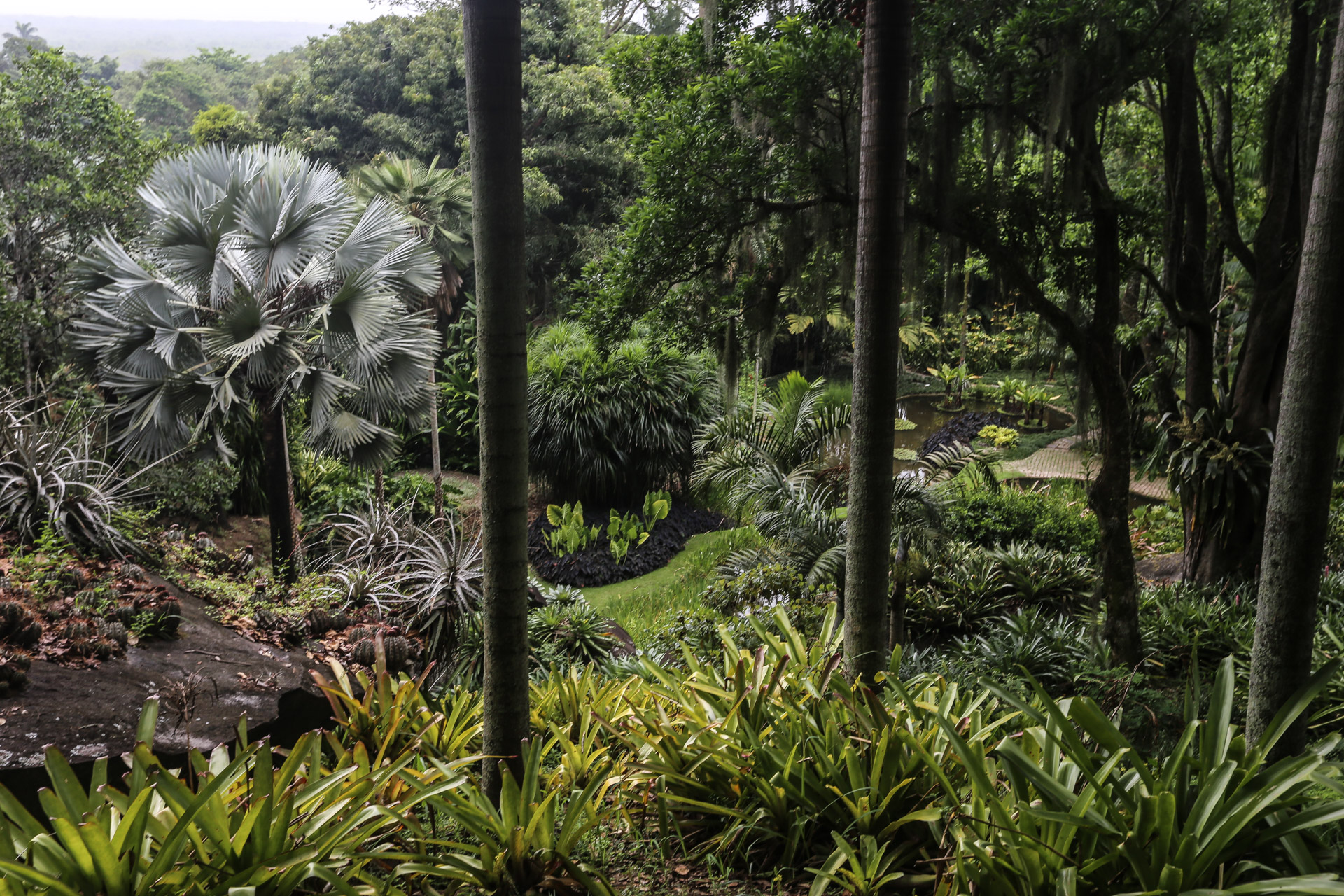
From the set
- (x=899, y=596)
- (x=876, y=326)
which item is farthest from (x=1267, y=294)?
(x=876, y=326)

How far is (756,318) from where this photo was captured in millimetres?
6645

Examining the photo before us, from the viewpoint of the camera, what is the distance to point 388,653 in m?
7.13

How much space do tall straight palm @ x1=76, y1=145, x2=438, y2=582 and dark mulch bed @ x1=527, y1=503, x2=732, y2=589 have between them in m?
3.46

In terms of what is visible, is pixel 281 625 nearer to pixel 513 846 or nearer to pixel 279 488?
pixel 279 488

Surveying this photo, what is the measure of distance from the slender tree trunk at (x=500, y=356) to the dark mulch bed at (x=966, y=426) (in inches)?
613

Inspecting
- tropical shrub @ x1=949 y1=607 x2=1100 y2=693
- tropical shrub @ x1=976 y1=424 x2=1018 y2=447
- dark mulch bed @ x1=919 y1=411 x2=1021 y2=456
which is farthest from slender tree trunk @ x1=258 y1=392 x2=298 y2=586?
tropical shrub @ x1=976 y1=424 x2=1018 y2=447

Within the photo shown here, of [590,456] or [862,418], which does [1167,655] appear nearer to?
[862,418]

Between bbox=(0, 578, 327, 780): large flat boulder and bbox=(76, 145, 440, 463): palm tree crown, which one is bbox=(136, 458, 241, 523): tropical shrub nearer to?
bbox=(76, 145, 440, 463): palm tree crown

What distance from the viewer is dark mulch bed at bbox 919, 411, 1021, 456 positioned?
18492mm

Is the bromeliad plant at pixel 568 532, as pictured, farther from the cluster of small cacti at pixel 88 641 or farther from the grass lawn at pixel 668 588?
the cluster of small cacti at pixel 88 641

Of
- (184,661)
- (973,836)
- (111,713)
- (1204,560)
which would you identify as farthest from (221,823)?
(1204,560)

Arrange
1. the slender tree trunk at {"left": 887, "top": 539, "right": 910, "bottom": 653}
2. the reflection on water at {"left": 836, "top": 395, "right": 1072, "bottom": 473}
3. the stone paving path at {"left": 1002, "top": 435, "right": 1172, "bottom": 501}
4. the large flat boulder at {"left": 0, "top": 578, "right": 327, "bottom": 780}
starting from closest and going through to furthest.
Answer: the large flat boulder at {"left": 0, "top": 578, "right": 327, "bottom": 780}, the slender tree trunk at {"left": 887, "top": 539, "right": 910, "bottom": 653}, the stone paving path at {"left": 1002, "top": 435, "right": 1172, "bottom": 501}, the reflection on water at {"left": 836, "top": 395, "right": 1072, "bottom": 473}

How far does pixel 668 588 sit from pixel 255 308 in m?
5.96

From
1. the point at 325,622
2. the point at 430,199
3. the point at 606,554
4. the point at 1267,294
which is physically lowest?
the point at 606,554
